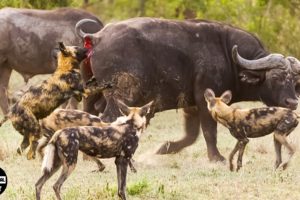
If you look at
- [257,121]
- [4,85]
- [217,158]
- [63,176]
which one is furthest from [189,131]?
[63,176]

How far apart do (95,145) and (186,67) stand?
419 cm

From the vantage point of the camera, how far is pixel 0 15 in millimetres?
18719

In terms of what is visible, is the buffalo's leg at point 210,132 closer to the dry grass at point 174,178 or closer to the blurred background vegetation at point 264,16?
the dry grass at point 174,178

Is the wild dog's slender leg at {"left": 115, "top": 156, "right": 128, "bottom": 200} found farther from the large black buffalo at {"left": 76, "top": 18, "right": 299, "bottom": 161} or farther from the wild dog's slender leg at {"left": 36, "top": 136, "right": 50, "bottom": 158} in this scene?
the large black buffalo at {"left": 76, "top": 18, "right": 299, "bottom": 161}

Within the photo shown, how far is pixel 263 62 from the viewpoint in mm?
14094

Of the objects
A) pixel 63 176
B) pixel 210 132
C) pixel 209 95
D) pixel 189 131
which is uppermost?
pixel 63 176

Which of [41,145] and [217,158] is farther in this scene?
[217,158]

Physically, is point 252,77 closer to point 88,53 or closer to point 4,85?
point 88,53

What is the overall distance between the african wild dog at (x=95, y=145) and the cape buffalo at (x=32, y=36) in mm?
8089

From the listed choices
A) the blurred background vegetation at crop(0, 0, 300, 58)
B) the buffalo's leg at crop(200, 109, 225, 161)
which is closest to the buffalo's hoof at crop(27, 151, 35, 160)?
the buffalo's leg at crop(200, 109, 225, 161)

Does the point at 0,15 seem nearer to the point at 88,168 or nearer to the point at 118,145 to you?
the point at 88,168

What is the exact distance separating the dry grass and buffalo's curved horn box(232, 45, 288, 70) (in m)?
1.48

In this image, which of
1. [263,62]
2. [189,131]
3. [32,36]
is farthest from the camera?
[32,36]

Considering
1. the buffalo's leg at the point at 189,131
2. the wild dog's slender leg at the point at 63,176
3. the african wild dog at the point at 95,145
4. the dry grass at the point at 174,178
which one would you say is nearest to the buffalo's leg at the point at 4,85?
the dry grass at the point at 174,178
